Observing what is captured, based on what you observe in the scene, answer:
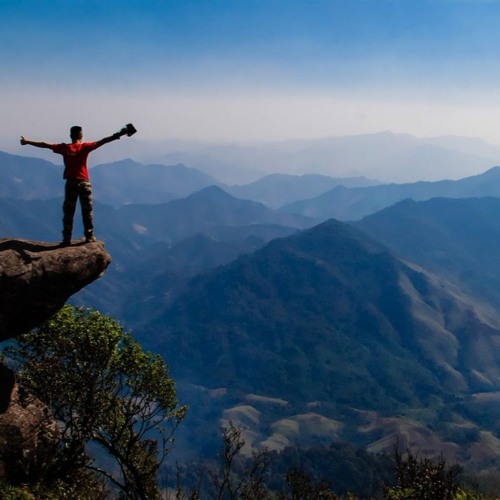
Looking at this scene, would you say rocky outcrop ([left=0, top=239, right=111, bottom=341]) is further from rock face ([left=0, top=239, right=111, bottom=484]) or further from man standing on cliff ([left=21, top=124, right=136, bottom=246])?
man standing on cliff ([left=21, top=124, right=136, bottom=246])

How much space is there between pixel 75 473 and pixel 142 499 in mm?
4434

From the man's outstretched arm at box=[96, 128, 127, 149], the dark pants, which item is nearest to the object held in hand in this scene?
the man's outstretched arm at box=[96, 128, 127, 149]

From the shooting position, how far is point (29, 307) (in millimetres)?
24969

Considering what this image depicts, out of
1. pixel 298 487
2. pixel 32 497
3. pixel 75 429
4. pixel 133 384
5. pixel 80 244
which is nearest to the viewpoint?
pixel 32 497

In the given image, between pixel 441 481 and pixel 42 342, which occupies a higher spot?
pixel 42 342

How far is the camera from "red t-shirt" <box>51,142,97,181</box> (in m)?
25.6

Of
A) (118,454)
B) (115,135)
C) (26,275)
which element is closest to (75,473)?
(118,454)

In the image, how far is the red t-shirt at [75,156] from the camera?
2562 cm

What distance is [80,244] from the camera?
27.2m

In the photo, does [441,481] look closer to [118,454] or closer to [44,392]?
[118,454]

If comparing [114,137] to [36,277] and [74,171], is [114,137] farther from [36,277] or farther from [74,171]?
[36,277]

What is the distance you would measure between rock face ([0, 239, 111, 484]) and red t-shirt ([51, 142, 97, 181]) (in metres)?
3.85

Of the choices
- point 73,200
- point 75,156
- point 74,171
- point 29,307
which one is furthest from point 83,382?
point 75,156

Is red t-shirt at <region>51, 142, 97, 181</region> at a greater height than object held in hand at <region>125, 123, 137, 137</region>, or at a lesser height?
lesser
